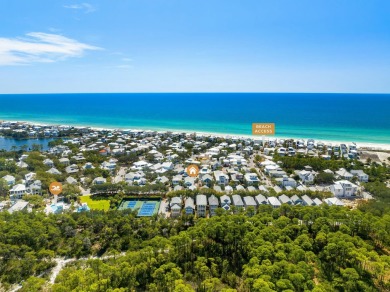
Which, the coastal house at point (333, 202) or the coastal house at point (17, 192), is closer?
the coastal house at point (333, 202)

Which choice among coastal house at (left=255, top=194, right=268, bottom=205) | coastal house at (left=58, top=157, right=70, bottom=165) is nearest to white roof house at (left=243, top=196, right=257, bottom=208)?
coastal house at (left=255, top=194, right=268, bottom=205)

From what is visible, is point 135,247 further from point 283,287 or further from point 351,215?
point 351,215

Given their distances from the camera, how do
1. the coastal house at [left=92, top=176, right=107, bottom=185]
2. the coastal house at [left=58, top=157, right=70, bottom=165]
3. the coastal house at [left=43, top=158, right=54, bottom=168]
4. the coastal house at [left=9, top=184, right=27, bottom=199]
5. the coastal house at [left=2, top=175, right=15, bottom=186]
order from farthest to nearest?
the coastal house at [left=58, top=157, right=70, bottom=165]
the coastal house at [left=43, top=158, right=54, bottom=168]
the coastal house at [left=92, top=176, right=107, bottom=185]
the coastal house at [left=2, top=175, right=15, bottom=186]
the coastal house at [left=9, top=184, right=27, bottom=199]

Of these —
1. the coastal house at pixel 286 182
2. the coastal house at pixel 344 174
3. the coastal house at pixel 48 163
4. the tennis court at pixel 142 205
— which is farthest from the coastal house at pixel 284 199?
the coastal house at pixel 48 163

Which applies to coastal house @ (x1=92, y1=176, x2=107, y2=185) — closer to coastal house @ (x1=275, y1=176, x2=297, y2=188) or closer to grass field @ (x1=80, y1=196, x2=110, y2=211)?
grass field @ (x1=80, y1=196, x2=110, y2=211)

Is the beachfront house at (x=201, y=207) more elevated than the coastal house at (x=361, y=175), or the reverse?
the coastal house at (x=361, y=175)

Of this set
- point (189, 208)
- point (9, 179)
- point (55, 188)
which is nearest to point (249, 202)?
point (189, 208)

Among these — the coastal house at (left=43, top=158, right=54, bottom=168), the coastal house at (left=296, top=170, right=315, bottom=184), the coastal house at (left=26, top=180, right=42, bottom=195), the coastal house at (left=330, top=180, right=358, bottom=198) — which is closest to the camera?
the coastal house at (left=26, top=180, right=42, bottom=195)

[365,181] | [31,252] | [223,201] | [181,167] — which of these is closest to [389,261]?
[223,201]

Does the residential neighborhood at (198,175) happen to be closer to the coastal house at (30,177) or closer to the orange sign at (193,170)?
the coastal house at (30,177)
